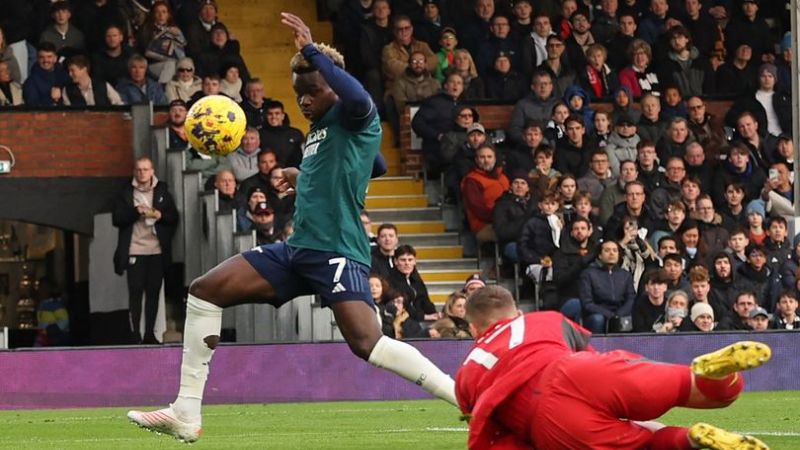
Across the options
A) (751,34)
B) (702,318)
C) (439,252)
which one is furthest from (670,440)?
(751,34)

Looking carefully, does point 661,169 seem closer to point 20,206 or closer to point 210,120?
point 20,206

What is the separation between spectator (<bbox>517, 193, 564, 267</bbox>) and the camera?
22453 millimetres

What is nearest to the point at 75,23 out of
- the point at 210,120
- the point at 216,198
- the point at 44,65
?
the point at 44,65

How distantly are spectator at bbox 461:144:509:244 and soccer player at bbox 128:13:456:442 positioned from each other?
12238 millimetres

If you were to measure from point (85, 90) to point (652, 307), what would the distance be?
7122 millimetres

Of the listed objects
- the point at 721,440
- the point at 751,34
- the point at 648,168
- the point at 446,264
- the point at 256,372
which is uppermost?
the point at 751,34

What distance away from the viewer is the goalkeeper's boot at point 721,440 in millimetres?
8445

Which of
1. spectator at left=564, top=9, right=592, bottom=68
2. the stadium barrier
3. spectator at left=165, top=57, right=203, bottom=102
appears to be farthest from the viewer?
spectator at left=564, top=9, right=592, bottom=68

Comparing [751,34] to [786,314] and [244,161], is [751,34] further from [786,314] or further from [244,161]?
[244,161]

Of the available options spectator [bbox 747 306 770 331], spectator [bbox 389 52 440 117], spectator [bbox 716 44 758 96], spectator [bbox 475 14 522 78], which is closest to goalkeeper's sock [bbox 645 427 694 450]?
spectator [bbox 747 306 770 331]

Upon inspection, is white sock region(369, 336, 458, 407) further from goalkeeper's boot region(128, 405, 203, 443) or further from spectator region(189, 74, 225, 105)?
spectator region(189, 74, 225, 105)

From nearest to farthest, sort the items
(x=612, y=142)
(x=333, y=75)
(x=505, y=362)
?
(x=505, y=362)
(x=333, y=75)
(x=612, y=142)

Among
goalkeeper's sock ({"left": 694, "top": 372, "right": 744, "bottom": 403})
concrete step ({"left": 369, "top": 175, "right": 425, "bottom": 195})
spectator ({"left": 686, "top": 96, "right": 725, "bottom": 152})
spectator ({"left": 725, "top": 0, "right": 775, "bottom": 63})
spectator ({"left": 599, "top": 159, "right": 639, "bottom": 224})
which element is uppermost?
spectator ({"left": 725, "top": 0, "right": 775, "bottom": 63})

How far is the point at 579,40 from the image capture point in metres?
26.5
